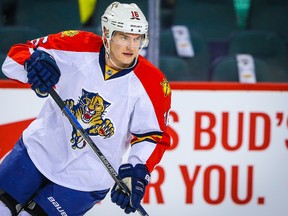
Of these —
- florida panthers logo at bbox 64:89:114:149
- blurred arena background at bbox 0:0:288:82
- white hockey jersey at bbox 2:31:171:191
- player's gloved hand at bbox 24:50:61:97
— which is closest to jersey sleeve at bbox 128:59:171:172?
white hockey jersey at bbox 2:31:171:191

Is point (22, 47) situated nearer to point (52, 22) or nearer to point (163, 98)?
point (163, 98)

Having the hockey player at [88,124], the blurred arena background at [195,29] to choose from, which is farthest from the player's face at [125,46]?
the blurred arena background at [195,29]

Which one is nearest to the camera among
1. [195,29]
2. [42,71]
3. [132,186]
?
[42,71]

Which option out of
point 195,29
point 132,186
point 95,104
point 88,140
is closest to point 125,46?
point 95,104

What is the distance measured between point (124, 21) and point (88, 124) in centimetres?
45

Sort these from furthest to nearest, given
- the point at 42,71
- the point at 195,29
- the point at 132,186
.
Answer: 1. the point at 195,29
2. the point at 132,186
3. the point at 42,71

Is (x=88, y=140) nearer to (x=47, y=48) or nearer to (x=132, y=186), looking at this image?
(x=132, y=186)

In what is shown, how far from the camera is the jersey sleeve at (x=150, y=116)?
3.39 meters

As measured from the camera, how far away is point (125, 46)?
3299 mm

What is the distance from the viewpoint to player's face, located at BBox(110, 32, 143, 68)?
10.8ft

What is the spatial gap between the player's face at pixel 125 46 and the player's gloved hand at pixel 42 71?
24cm

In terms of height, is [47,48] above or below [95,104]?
above

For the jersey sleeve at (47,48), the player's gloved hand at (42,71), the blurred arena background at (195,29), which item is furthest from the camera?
the blurred arena background at (195,29)

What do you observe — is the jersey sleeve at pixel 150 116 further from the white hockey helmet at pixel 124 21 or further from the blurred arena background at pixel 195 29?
the blurred arena background at pixel 195 29
